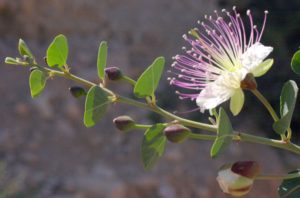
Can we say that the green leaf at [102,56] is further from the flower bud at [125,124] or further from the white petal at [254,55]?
the white petal at [254,55]

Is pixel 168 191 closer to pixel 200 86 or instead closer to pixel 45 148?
pixel 45 148

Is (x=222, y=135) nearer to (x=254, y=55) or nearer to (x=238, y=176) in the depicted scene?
(x=238, y=176)

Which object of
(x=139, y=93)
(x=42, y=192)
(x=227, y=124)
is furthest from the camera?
(x=42, y=192)

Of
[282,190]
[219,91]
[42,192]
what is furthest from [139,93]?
[42,192]

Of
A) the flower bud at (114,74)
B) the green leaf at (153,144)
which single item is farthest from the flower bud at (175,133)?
the flower bud at (114,74)

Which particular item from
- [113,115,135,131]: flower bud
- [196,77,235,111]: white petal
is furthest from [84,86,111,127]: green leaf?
[196,77,235,111]: white petal

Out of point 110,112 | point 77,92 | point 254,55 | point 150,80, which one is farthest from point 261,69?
point 110,112
